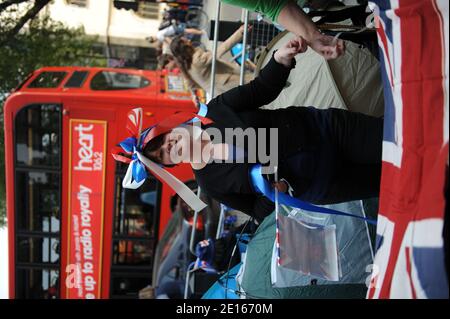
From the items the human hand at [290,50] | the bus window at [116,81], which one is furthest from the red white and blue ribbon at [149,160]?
the bus window at [116,81]

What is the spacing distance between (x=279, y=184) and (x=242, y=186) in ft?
0.65

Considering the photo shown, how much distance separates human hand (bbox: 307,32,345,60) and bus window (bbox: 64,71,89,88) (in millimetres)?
4300

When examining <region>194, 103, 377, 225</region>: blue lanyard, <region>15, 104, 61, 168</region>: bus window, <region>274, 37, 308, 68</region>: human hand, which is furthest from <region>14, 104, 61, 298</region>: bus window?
<region>274, 37, 308, 68</region>: human hand

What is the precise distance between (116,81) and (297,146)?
4377 millimetres

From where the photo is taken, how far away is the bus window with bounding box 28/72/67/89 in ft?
18.4

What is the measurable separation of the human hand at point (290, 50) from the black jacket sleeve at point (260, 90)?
31 mm

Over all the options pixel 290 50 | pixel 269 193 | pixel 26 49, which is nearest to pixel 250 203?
pixel 269 193

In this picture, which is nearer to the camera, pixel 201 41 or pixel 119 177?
pixel 119 177

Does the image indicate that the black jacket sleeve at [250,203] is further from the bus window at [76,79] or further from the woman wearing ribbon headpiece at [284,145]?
the bus window at [76,79]

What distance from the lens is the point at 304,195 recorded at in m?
2.29

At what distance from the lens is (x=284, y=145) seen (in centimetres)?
216

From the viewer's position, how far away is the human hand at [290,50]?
2012 mm
